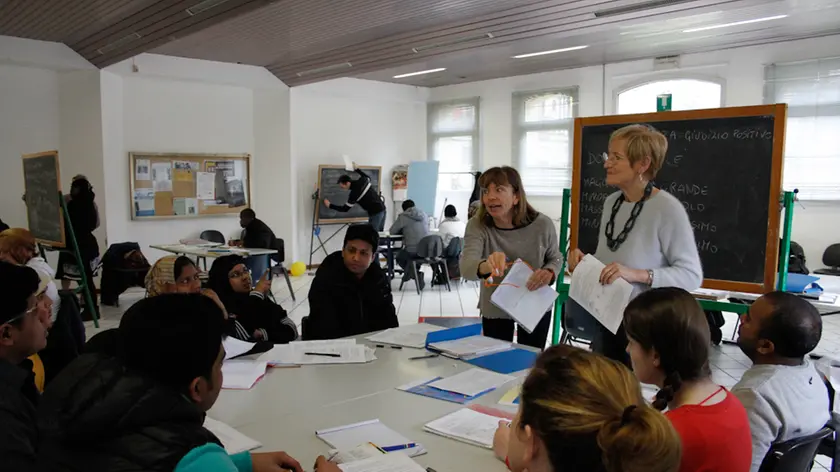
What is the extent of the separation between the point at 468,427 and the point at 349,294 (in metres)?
1.48

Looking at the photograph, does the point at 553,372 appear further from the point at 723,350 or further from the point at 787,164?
the point at 787,164

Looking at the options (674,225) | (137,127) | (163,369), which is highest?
(137,127)

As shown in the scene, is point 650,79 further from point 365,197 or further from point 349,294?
point 349,294

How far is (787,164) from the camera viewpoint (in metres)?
7.60

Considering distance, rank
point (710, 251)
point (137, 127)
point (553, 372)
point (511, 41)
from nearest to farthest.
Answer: point (553, 372), point (710, 251), point (511, 41), point (137, 127)

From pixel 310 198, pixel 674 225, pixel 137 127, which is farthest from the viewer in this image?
pixel 310 198

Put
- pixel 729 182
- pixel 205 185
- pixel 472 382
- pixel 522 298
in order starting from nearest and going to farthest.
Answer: pixel 472 382 < pixel 522 298 < pixel 729 182 < pixel 205 185

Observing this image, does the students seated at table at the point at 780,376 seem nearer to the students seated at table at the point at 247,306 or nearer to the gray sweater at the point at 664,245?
the gray sweater at the point at 664,245

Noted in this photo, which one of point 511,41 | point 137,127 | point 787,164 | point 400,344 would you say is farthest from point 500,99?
point 400,344

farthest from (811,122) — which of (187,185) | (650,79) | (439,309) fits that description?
(187,185)

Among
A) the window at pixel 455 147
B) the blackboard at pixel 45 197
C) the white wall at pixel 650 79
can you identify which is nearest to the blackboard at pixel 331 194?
the window at pixel 455 147

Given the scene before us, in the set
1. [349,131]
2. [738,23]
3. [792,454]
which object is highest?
[738,23]

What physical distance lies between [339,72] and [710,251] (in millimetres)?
6502

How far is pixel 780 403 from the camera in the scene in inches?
67.3
